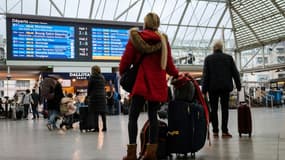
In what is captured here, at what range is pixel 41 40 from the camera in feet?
60.7

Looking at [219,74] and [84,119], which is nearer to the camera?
[219,74]

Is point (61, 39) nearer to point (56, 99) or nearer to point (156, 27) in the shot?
point (56, 99)

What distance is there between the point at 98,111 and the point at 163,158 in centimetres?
504

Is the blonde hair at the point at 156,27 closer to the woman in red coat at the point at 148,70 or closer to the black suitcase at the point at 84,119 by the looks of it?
the woman in red coat at the point at 148,70

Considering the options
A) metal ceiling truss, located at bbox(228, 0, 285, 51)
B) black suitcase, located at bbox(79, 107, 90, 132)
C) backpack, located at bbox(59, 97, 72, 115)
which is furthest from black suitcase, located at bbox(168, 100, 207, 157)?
metal ceiling truss, located at bbox(228, 0, 285, 51)

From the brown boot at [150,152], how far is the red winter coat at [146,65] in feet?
1.58

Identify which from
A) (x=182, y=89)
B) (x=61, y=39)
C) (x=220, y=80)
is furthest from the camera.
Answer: (x=61, y=39)

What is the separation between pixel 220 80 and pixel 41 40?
13594 mm

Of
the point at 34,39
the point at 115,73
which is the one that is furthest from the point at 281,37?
the point at 34,39

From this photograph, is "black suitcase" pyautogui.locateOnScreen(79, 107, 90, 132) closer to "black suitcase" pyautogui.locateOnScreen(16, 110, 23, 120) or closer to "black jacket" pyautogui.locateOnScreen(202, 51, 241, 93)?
"black jacket" pyautogui.locateOnScreen(202, 51, 241, 93)

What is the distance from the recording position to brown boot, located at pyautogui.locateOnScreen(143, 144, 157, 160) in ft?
12.9

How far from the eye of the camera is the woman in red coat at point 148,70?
4035 millimetres

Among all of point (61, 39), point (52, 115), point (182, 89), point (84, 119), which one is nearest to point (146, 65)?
point (182, 89)

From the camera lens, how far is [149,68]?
4133 mm
